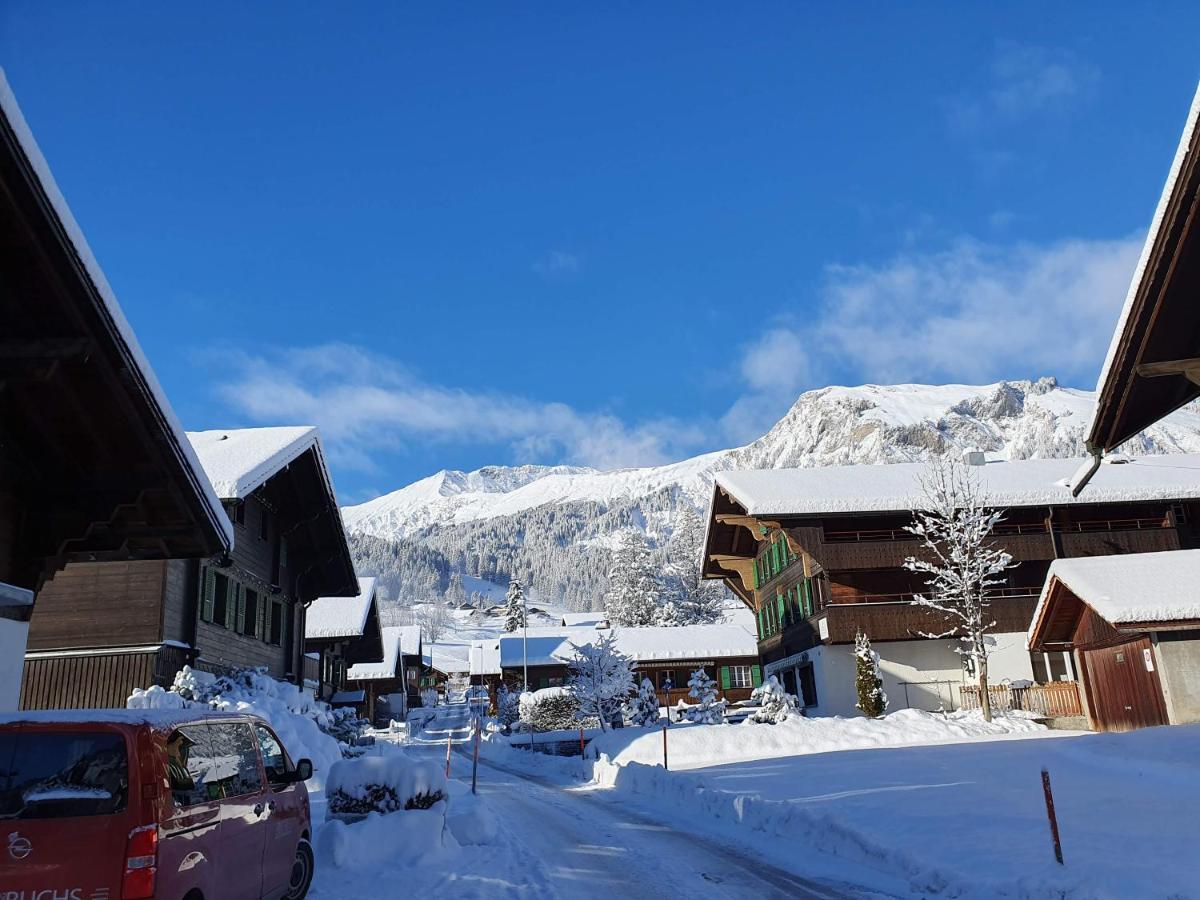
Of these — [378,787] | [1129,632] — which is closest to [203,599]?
[378,787]

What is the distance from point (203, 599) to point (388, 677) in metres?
52.4

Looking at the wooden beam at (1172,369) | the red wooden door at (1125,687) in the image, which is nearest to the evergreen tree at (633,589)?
the red wooden door at (1125,687)

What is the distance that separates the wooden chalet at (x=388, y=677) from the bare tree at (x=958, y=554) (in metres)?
42.2

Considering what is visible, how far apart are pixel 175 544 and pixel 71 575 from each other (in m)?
10.8

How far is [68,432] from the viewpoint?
38.1ft

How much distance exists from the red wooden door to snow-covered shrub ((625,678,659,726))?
17.3m

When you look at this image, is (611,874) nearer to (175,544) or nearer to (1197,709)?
(175,544)

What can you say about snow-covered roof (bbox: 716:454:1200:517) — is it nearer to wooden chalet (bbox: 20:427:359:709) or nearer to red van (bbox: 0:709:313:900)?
wooden chalet (bbox: 20:427:359:709)

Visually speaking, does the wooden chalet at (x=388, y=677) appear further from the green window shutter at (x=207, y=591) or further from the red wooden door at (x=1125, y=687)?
the red wooden door at (x=1125, y=687)

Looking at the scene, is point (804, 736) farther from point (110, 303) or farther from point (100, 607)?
point (110, 303)

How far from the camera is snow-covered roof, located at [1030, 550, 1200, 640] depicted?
22.0 metres

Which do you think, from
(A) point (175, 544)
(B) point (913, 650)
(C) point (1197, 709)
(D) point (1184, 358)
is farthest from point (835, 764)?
(B) point (913, 650)

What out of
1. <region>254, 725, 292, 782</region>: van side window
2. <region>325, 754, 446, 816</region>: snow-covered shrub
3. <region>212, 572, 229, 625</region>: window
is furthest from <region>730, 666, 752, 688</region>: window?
<region>254, 725, 292, 782</region>: van side window

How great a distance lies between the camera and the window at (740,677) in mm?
61000
